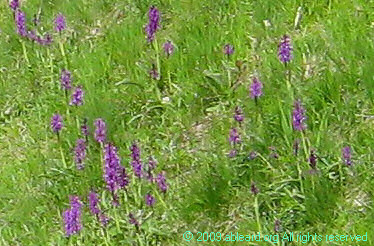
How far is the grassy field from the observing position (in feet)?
13.3

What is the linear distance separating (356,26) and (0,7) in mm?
3654

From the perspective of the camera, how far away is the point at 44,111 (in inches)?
228

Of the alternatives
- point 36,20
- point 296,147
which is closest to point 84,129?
point 296,147

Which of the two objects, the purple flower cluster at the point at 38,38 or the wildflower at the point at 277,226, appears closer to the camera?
the wildflower at the point at 277,226

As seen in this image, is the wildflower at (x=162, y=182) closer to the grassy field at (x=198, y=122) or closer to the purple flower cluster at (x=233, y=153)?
the grassy field at (x=198, y=122)

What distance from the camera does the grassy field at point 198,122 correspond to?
4.06m

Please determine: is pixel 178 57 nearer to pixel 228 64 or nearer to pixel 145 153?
pixel 228 64

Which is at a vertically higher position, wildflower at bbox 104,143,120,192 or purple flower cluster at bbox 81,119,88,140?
purple flower cluster at bbox 81,119,88,140

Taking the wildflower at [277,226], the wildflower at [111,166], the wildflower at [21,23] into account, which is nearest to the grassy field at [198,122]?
the wildflower at [277,226]

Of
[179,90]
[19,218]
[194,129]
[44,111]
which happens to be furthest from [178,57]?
[19,218]

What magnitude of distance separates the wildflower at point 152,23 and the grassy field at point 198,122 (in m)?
0.09

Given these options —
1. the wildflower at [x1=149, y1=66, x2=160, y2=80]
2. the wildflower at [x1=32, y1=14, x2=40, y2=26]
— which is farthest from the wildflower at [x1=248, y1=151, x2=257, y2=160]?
the wildflower at [x1=32, y1=14, x2=40, y2=26]

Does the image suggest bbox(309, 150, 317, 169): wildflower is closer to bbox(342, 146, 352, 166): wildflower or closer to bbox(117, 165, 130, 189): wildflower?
bbox(342, 146, 352, 166): wildflower

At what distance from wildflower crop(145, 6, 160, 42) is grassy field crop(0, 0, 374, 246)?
0.09m
